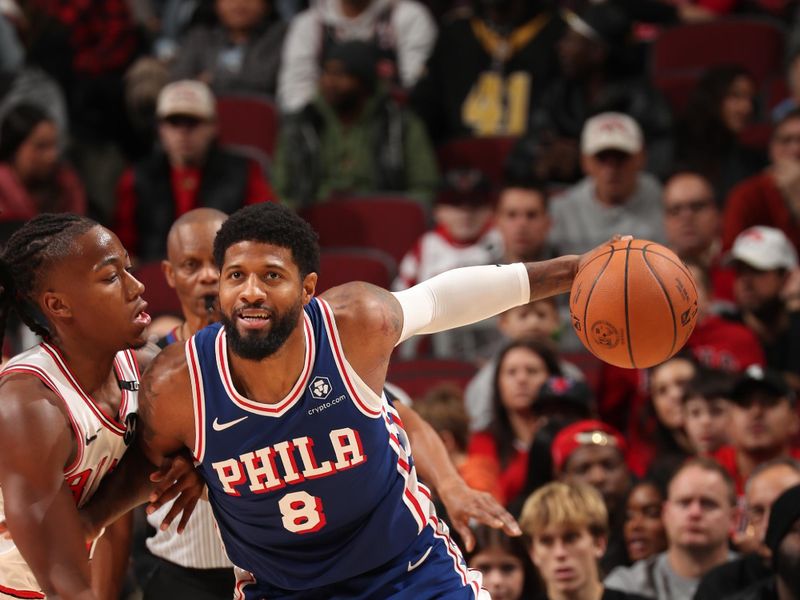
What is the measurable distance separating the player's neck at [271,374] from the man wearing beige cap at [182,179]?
4.46 meters

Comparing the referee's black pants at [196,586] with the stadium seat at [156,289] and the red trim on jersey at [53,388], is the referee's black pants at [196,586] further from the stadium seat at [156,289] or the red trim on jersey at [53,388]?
the stadium seat at [156,289]

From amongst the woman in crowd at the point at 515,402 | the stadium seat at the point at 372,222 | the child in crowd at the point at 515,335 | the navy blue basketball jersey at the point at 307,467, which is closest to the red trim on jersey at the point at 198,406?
the navy blue basketball jersey at the point at 307,467

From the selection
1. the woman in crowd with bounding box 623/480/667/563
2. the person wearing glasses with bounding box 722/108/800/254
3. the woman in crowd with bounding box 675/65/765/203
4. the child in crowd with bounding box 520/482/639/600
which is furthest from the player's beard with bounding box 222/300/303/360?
the woman in crowd with bounding box 675/65/765/203

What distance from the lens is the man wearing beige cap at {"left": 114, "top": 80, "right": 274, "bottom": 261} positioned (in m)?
8.36

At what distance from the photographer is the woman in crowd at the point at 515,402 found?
6.84 metres

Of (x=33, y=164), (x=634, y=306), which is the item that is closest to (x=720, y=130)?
(x=33, y=164)

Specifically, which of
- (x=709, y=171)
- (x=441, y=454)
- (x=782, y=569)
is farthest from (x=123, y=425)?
(x=709, y=171)

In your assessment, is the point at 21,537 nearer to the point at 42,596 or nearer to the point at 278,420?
the point at 42,596

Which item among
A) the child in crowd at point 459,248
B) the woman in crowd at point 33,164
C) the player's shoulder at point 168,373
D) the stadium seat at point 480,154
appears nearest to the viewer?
the player's shoulder at point 168,373

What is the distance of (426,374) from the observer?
7.47 metres

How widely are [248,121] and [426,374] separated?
117 inches

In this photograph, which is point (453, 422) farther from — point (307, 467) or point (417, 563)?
point (307, 467)

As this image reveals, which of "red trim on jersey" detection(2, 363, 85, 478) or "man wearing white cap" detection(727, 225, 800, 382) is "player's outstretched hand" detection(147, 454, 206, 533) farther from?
"man wearing white cap" detection(727, 225, 800, 382)

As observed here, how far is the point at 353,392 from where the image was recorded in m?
3.91
